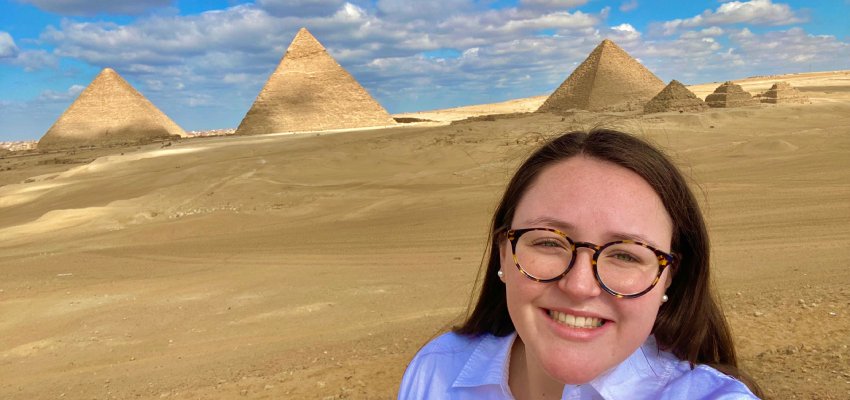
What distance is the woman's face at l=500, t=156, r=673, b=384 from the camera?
1135 millimetres

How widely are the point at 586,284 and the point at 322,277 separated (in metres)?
5.07

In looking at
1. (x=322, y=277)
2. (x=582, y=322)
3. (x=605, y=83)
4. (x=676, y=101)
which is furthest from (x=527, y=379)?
(x=605, y=83)

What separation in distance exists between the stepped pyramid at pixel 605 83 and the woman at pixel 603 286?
32.4m

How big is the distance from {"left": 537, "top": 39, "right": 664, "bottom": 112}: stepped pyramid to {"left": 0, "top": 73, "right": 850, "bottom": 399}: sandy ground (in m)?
20.4

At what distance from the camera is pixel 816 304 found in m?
3.64

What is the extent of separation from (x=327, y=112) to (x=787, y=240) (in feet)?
133

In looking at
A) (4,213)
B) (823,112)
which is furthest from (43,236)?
(823,112)

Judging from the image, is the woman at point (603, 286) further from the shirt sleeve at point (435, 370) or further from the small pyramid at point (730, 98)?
the small pyramid at point (730, 98)

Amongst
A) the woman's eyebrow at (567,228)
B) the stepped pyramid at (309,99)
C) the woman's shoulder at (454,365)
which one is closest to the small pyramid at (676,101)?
the woman's shoulder at (454,365)

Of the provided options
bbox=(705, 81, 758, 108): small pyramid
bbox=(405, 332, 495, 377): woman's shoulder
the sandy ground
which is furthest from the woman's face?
bbox=(705, 81, 758, 108): small pyramid

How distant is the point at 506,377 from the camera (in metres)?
1.36

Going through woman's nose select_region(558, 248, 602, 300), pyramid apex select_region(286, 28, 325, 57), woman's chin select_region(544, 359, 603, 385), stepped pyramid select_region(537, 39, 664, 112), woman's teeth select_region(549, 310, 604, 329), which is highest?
pyramid apex select_region(286, 28, 325, 57)

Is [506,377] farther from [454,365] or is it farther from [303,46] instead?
[303,46]

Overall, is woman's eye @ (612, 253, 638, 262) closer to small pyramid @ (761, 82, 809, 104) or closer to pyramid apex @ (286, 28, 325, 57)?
small pyramid @ (761, 82, 809, 104)
